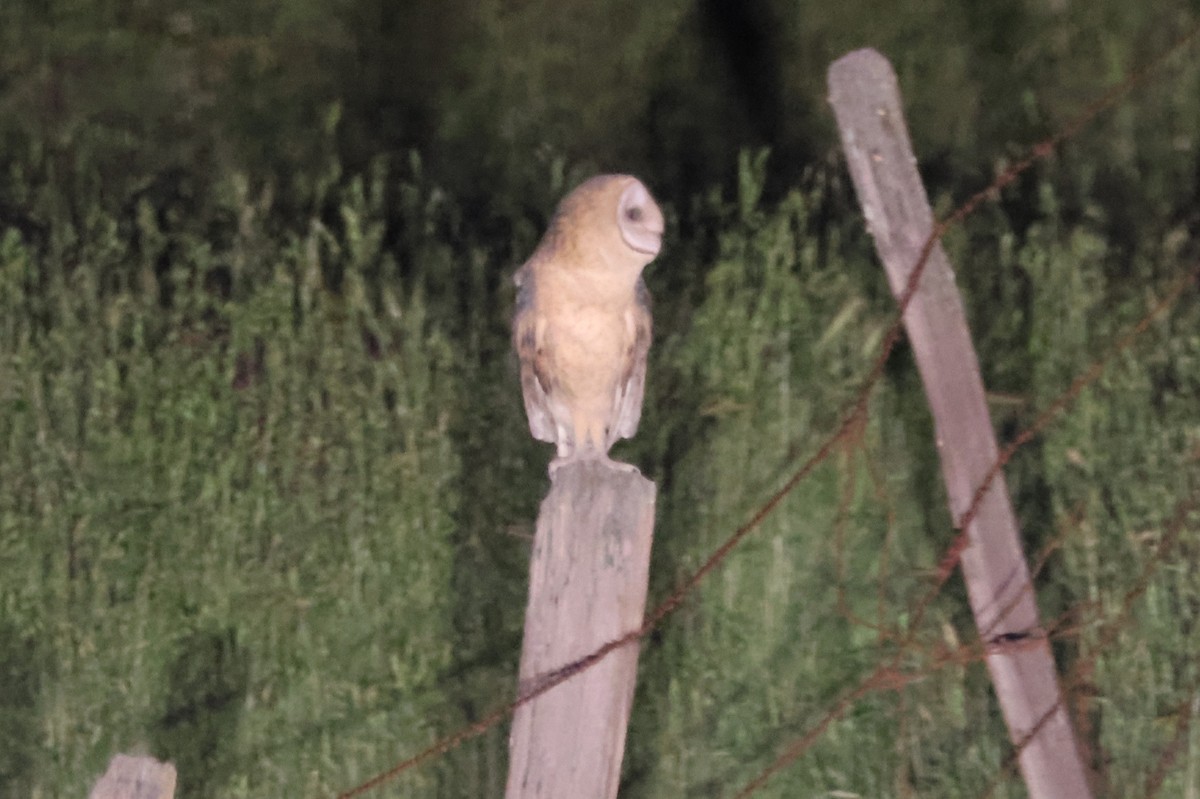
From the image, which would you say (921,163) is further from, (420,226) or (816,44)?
(420,226)

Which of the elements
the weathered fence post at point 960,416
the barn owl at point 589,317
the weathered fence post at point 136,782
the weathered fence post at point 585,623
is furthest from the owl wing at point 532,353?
the weathered fence post at point 136,782

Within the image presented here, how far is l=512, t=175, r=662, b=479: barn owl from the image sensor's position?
1.30m

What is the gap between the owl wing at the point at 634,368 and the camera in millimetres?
1459

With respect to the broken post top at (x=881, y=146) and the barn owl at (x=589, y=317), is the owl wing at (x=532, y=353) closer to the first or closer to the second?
the barn owl at (x=589, y=317)

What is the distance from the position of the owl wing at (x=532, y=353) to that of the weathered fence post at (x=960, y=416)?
0.39m

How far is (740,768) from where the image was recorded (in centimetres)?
207

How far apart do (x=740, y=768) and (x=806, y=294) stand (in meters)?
0.79

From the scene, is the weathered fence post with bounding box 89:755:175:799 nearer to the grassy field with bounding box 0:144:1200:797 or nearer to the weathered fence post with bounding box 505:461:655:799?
the weathered fence post with bounding box 505:461:655:799

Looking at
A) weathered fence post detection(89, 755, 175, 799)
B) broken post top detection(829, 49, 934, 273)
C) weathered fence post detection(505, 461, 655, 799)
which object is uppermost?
broken post top detection(829, 49, 934, 273)

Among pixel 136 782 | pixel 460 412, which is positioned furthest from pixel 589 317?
pixel 460 412

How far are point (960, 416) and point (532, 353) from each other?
1.63 feet

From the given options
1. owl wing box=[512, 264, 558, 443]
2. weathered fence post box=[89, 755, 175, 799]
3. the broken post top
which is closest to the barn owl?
owl wing box=[512, 264, 558, 443]

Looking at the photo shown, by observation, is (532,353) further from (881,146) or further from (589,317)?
(881,146)

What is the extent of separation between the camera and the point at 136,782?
1.18 metres
